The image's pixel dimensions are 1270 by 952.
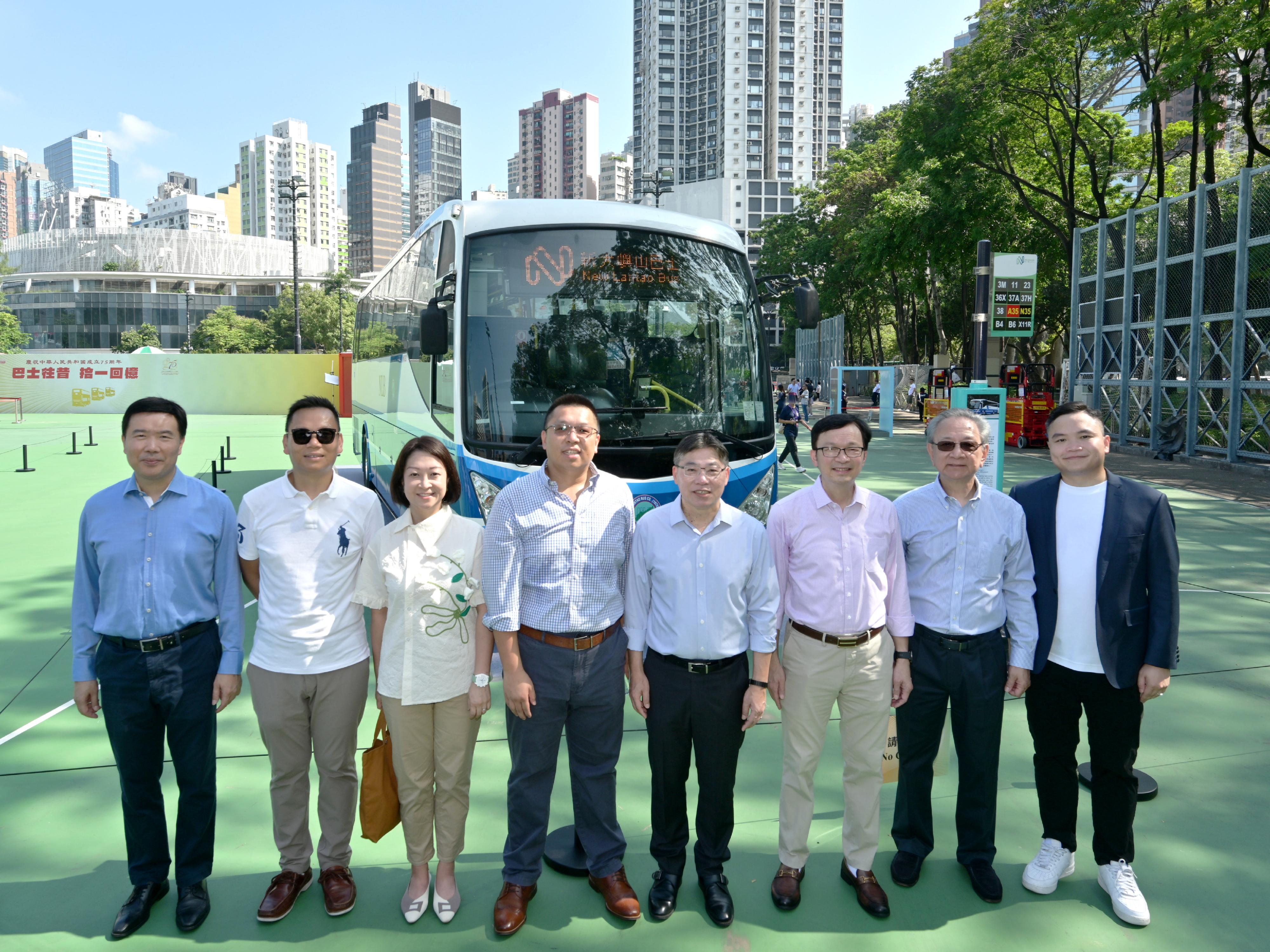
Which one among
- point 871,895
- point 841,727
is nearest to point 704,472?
point 841,727

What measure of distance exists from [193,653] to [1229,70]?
76.8 feet

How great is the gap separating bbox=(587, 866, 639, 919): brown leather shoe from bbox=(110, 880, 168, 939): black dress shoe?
1.61 m

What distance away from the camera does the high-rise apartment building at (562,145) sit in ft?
604

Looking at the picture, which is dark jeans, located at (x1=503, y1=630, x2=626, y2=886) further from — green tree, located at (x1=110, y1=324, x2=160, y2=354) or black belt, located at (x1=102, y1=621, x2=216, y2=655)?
green tree, located at (x1=110, y1=324, x2=160, y2=354)

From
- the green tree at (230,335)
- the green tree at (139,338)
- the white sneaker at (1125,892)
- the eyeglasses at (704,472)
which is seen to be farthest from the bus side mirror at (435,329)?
the green tree at (139,338)

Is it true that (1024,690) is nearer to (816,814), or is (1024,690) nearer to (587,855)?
(816,814)

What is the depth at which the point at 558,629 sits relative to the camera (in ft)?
11.1

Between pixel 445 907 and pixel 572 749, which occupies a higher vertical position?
pixel 572 749

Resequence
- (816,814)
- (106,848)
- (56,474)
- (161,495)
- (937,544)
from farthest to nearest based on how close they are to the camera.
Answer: (56,474), (816,814), (106,848), (937,544), (161,495)

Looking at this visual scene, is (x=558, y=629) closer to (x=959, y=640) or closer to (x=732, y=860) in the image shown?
(x=732, y=860)

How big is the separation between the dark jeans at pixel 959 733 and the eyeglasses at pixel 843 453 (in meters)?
0.72

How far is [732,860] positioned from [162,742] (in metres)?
2.23

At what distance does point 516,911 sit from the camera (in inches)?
133

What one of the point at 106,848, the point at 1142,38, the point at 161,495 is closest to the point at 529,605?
Result: the point at 161,495
